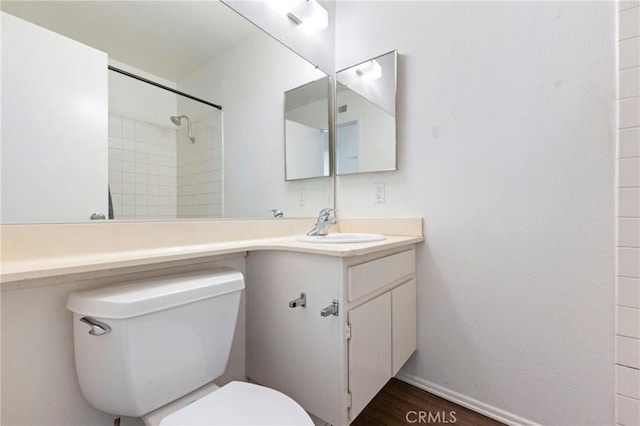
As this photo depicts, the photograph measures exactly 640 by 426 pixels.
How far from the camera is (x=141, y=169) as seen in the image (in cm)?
97

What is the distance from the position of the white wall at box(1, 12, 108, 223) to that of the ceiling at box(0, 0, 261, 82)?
0.04m

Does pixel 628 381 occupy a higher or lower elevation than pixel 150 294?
lower

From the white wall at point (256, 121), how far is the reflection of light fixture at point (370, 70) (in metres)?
0.25

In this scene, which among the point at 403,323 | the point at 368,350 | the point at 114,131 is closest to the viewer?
the point at 114,131

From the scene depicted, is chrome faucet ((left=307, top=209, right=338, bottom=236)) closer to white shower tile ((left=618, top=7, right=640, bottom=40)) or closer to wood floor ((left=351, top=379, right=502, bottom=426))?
wood floor ((left=351, top=379, right=502, bottom=426))

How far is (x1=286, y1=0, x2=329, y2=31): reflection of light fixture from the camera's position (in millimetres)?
1568

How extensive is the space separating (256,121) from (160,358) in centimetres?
114

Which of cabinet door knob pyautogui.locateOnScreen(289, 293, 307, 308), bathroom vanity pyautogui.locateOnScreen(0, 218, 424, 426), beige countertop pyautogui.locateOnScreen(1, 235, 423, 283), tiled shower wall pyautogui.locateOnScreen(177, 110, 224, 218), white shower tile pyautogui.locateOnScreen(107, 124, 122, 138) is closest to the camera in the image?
beige countertop pyautogui.locateOnScreen(1, 235, 423, 283)

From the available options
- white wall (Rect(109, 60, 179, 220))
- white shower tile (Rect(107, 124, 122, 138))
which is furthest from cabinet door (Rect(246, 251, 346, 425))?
white shower tile (Rect(107, 124, 122, 138))

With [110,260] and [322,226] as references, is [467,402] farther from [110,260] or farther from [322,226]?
[110,260]

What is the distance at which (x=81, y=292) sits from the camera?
744 mm

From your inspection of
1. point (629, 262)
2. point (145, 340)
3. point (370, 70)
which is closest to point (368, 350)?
point (145, 340)

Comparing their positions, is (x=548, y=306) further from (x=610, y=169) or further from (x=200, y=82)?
(x=200, y=82)

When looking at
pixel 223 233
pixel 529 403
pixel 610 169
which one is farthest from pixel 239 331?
pixel 610 169
